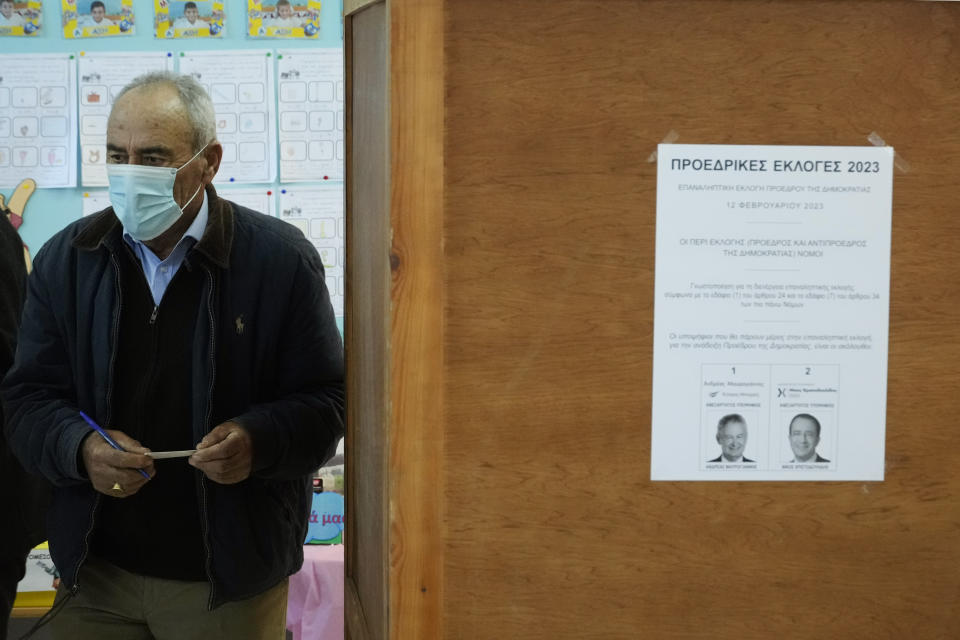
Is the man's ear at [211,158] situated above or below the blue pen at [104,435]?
above

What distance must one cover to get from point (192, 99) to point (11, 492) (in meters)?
0.89

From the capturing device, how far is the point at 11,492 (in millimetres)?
1941

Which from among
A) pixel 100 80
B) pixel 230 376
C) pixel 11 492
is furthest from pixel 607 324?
pixel 100 80

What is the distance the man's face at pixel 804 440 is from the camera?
904 mm

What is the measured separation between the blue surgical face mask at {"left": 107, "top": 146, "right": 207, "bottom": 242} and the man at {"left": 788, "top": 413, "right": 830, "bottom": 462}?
1331 millimetres

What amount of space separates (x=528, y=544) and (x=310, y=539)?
247 cm

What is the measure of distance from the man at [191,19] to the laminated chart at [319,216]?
2.08 feet

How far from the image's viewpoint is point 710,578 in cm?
91

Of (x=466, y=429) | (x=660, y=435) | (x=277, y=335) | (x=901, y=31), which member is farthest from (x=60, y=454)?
(x=901, y=31)

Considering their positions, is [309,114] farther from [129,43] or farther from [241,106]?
[129,43]

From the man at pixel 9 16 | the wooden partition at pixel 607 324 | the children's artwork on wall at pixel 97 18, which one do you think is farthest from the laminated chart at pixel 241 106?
the wooden partition at pixel 607 324

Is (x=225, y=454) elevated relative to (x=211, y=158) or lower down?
lower down

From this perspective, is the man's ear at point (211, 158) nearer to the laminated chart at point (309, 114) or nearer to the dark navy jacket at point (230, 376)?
the dark navy jacket at point (230, 376)

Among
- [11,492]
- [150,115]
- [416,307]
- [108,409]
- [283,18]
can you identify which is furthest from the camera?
[283,18]
